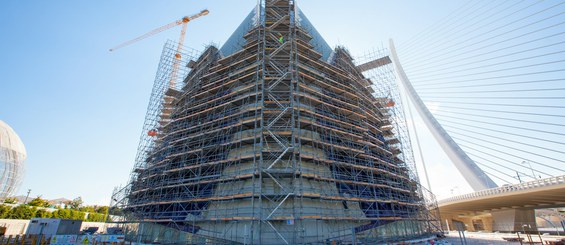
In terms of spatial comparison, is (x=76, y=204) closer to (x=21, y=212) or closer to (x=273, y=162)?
(x=21, y=212)

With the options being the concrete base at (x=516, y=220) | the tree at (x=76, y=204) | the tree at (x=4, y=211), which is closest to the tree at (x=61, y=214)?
the tree at (x=4, y=211)

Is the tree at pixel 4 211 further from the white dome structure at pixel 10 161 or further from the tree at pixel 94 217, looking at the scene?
the white dome structure at pixel 10 161

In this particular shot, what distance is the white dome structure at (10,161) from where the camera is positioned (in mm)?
50219

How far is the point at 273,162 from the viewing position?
1781cm

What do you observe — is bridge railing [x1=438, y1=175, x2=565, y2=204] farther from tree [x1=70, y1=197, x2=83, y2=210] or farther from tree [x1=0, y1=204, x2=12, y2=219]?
tree [x1=70, y1=197, x2=83, y2=210]

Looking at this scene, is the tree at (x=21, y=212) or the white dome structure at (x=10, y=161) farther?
the white dome structure at (x=10, y=161)

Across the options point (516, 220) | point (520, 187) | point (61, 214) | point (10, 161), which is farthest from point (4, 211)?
point (516, 220)

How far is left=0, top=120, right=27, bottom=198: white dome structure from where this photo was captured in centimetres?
5022

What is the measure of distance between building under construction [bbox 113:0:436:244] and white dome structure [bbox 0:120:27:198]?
4676 centimetres

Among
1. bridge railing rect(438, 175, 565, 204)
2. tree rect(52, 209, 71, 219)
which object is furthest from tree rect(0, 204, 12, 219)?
bridge railing rect(438, 175, 565, 204)

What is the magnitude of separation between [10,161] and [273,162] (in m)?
65.0

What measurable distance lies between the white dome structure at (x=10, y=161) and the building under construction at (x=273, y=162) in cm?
4676

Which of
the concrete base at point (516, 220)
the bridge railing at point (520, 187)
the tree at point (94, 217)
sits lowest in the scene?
the concrete base at point (516, 220)

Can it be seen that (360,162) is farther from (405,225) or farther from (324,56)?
(324,56)
